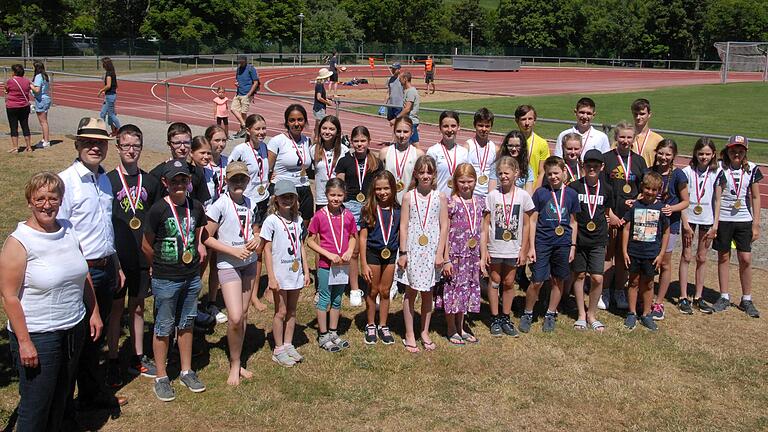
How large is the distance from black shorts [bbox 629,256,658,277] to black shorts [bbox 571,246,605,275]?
1.10ft

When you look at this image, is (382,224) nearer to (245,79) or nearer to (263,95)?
(245,79)

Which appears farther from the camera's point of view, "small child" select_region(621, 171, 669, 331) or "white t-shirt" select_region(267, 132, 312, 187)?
"white t-shirt" select_region(267, 132, 312, 187)

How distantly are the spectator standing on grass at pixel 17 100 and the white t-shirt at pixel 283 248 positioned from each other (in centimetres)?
1152

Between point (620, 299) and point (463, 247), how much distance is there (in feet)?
7.60

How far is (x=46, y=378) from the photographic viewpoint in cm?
422

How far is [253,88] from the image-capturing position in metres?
17.1

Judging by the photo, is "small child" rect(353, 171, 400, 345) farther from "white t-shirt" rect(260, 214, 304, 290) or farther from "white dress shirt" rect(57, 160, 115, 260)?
"white dress shirt" rect(57, 160, 115, 260)

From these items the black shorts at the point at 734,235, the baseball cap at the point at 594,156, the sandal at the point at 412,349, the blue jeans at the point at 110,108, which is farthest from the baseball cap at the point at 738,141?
the blue jeans at the point at 110,108

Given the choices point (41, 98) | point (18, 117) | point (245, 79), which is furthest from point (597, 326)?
point (41, 98)

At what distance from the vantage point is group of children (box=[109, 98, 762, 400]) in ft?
18.5

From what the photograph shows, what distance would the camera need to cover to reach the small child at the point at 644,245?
7.04 m

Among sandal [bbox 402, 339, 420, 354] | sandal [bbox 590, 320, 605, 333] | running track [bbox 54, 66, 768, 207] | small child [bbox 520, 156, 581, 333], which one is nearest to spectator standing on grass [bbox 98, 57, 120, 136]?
running track [bbox 54, 66, 768, 207]

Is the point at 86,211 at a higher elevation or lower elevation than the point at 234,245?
higher

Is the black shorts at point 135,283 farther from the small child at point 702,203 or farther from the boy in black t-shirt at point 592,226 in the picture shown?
the small child at point 702,203
